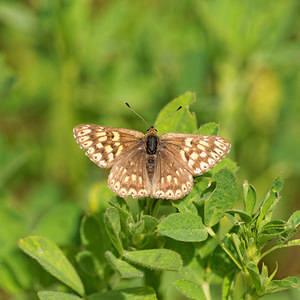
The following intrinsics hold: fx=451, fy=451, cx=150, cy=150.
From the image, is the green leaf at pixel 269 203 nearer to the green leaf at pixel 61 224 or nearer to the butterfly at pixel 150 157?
the butterfly at pixel 150 157

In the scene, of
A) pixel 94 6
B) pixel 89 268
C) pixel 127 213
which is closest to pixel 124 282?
pixel 89 268

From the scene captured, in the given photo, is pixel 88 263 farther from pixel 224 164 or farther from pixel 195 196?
pixel 224 164

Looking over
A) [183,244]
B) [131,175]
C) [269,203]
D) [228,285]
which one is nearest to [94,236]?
[131,175]

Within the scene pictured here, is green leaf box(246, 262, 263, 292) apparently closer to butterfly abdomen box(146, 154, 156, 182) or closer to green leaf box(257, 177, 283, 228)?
green leaf box(257, 177, 283, 228)

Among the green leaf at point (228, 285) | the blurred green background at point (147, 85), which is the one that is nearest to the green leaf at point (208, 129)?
the green leaf at point (228, 285)

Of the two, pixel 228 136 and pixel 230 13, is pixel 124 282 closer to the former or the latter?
pixel 228 136

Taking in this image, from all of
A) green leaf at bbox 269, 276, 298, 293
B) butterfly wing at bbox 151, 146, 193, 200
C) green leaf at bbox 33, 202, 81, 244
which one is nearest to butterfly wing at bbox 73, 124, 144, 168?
butterfly wing at bbox 151, 146, 193, 200
